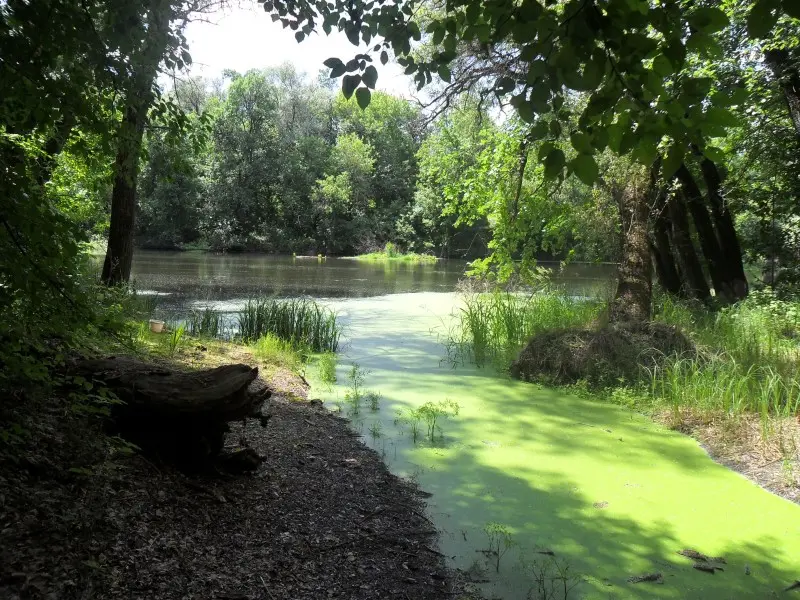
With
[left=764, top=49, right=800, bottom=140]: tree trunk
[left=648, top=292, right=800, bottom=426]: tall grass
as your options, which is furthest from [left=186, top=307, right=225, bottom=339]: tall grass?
[left=764, top=49, right=800, bottom=140]: tree trunk

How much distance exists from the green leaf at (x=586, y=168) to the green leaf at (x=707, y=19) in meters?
0.39

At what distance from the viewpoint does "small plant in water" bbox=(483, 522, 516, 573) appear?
2879 millimetres

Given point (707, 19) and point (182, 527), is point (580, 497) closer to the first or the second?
point (182, 527)

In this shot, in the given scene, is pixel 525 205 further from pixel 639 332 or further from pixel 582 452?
pixel 582 452

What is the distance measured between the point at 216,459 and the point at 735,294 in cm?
891

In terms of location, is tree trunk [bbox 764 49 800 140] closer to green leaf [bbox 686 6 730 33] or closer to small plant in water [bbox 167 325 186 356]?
green leaf [bbox 686 6 730 33]

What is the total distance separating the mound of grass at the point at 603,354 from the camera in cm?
625

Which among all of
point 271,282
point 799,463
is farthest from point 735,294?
point 271,282

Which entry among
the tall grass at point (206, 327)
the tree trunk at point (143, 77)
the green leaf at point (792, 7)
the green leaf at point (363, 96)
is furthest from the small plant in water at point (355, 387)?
the green leaf at point (792, 7)

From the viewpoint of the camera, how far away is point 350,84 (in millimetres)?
1828

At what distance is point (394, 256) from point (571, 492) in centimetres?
3356

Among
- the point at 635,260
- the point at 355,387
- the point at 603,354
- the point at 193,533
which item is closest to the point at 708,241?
the point at 635,260

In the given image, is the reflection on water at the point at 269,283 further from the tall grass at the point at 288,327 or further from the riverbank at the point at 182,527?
the riverbank at the point at 182,527

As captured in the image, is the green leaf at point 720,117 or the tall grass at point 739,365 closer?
the green leaf at point 720,117
